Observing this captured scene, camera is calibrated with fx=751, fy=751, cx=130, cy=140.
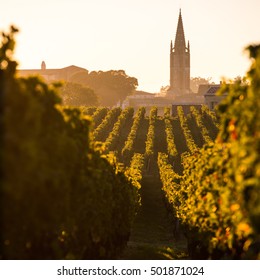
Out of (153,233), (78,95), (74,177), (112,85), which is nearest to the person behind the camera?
(74,177)

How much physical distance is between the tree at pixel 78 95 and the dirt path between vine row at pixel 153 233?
88.3 meters

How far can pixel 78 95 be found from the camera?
149 metres

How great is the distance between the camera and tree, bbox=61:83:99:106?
149 meters

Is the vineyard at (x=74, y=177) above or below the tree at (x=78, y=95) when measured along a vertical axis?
below

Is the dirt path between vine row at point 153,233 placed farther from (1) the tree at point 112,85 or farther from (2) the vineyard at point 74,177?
(1) the tree at point 112,85

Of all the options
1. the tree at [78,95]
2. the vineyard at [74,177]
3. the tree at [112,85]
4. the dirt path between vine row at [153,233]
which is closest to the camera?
the vineyard at [74,177]

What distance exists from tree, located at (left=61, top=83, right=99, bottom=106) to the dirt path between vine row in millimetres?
88326

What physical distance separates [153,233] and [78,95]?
105624mm

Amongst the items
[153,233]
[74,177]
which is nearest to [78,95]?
[153,233]

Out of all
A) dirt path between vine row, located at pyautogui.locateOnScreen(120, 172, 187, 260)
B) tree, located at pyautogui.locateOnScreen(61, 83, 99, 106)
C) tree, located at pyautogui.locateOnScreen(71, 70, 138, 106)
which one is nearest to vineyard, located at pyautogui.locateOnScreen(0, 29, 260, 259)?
dirt path between vine row, located at pyautogui.locateOnScreen(120, 172, 187, 260)

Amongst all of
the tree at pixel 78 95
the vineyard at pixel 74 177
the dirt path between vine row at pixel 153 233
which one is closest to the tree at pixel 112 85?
the tree at pixel 78 95

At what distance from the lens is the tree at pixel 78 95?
149m

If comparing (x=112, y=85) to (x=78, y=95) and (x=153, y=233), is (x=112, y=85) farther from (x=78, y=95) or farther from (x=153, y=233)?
(x=153, y=233)

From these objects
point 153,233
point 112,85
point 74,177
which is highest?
point 112,85
